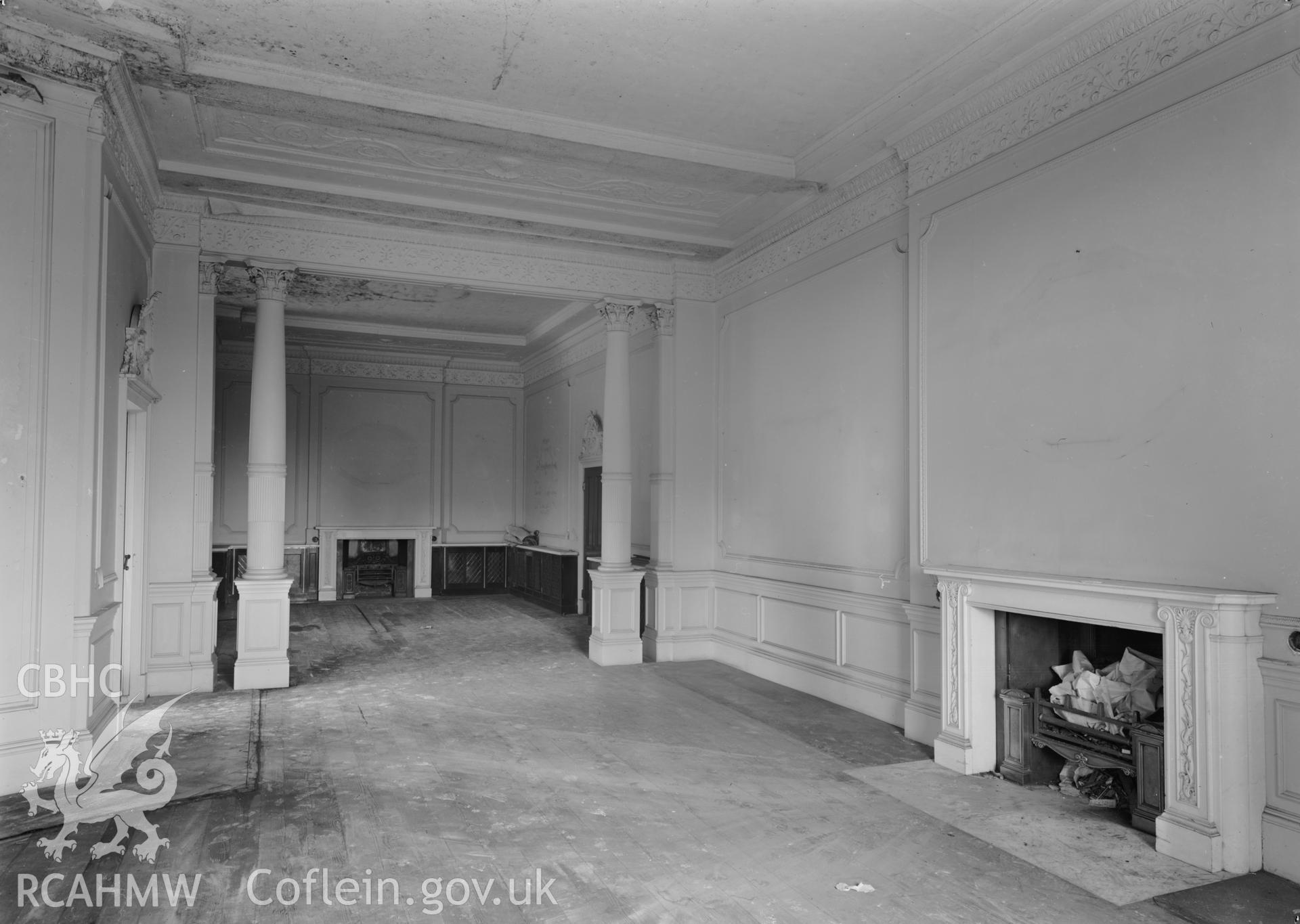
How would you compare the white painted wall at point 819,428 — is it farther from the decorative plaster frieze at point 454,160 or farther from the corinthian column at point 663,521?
the decorative plaster frieze at point 454,160

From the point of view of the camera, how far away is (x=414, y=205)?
6242mm

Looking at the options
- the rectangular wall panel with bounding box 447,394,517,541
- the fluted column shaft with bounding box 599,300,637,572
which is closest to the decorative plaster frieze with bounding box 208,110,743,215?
the fluted column shaft with bounding box 599,300,637,572

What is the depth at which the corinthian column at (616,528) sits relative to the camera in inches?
287

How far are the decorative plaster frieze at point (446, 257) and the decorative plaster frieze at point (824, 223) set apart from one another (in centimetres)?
77

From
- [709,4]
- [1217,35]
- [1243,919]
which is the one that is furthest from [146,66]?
[1243,919]

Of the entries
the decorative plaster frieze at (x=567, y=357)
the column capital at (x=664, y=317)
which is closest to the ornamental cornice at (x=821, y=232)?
the column capital at (x=664, y=317)

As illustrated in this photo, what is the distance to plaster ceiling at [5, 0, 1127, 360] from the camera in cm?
397

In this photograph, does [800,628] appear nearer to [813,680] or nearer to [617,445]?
[813,680]

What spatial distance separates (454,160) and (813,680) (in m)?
4.24

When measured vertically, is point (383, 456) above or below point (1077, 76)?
below

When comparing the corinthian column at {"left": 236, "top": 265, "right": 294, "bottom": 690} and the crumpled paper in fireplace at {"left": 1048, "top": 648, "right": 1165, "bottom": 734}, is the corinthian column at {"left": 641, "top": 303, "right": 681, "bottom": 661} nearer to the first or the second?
the corinthian column at {"left": 236, "top": 265, "right": 294, "bottom": 690}

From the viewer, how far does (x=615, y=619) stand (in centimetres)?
732

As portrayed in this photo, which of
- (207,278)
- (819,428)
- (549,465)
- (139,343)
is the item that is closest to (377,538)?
(549,465)

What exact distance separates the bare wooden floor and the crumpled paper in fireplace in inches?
34.8
